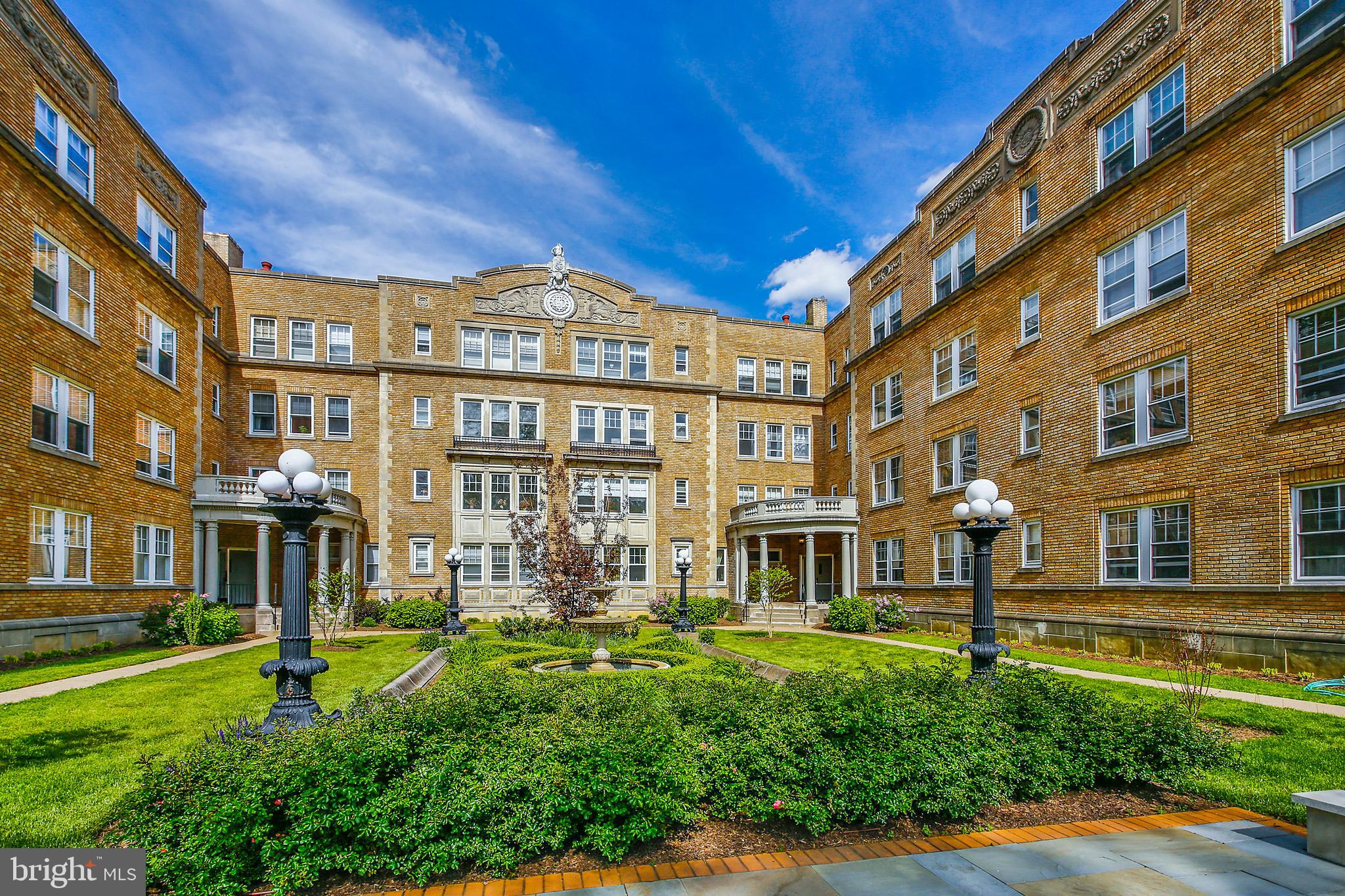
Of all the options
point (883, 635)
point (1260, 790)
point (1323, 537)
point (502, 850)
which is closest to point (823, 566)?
point (883, 635)

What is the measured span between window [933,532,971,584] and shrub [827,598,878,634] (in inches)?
102

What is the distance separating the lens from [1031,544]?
19.4 metres

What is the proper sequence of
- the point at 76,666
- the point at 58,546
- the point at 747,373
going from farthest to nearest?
the point at 747,373
the point at 58,546
the point at 76,666

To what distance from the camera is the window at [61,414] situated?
15977 millimetres

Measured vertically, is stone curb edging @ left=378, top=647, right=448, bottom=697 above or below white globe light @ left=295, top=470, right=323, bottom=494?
below

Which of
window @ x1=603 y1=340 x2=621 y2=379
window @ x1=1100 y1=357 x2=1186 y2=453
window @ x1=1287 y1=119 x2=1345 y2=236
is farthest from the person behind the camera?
window @ x1=603 y1=340 x2=621 y2=379

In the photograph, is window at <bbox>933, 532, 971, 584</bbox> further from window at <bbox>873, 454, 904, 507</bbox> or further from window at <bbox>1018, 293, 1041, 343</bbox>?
window at <bbox>1018, 293, 1041, 343</bbox>

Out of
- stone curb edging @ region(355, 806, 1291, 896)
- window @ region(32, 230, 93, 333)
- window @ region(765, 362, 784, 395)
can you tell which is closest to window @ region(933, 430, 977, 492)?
window @ region(765, 362, 784, 395)

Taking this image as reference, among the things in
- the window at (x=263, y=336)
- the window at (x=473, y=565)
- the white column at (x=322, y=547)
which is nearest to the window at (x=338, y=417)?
the window at (x=263, y=336)

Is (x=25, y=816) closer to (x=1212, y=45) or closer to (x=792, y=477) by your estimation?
(x=1212, y=45)

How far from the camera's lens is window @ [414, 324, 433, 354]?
98.8ft

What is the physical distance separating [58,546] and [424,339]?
16.0 m

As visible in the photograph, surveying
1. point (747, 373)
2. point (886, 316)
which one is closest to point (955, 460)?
point (886, 316)

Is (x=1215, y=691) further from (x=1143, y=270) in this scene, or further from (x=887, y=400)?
(x=887, y=400)
